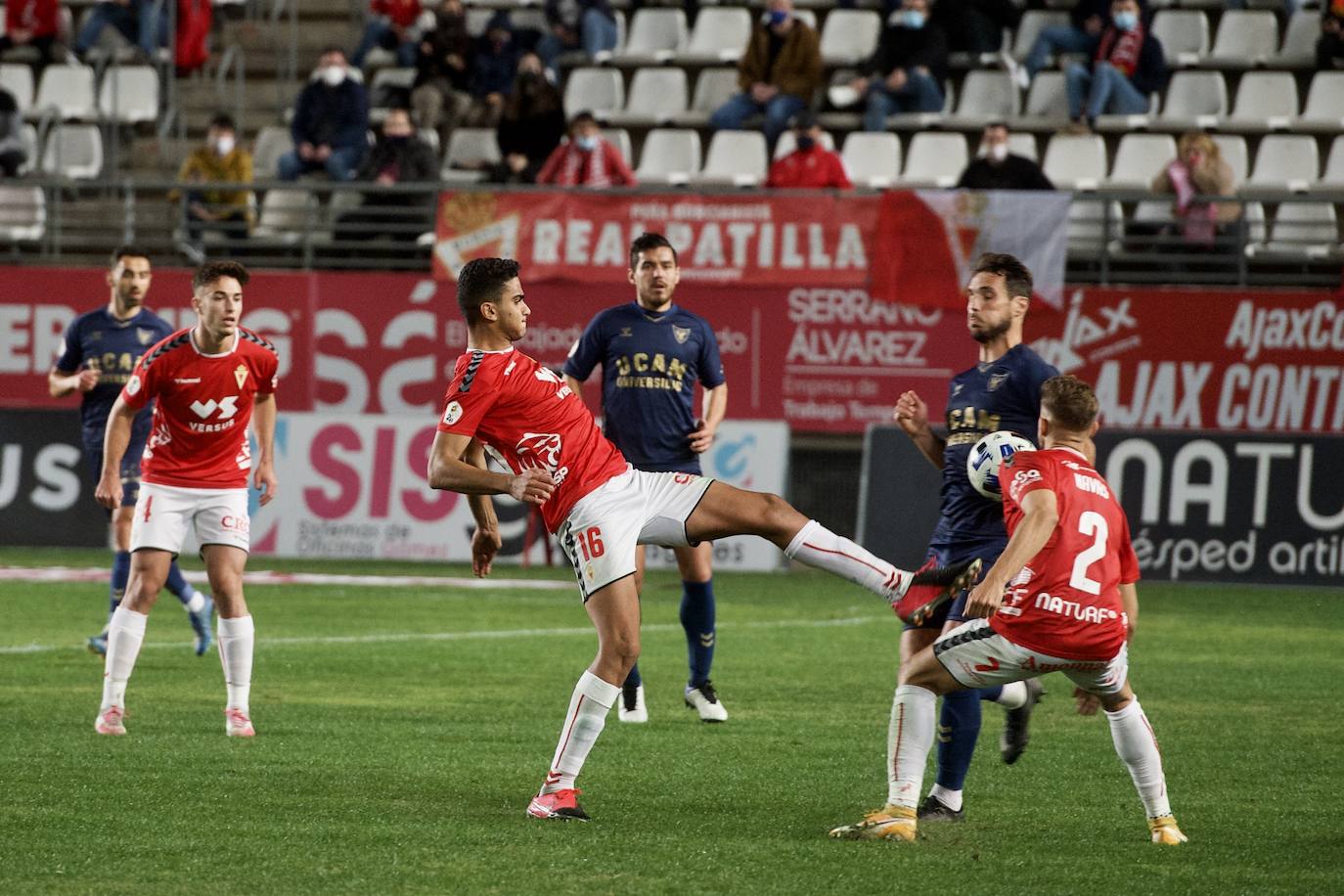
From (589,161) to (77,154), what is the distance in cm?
692

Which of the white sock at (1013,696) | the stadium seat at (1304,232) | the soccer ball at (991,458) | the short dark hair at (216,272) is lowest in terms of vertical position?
the white sock at (1013,696)

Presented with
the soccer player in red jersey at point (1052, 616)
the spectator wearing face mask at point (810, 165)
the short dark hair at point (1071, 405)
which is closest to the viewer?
the soccer player in red jersey at point (1052, 616)

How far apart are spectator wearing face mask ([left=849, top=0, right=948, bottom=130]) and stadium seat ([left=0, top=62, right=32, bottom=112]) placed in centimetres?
1038

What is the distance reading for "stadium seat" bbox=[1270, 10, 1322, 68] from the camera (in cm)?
2197

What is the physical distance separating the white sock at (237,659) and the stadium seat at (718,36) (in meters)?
15.5

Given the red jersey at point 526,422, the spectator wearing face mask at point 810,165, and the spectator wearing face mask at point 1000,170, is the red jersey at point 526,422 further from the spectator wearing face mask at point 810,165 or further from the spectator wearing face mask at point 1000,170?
the spectator wearing face mask at point 810,165

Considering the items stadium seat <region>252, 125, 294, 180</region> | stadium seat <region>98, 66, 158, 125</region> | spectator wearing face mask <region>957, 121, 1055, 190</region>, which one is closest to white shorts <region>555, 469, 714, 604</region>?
spectator wearing face mask <region>957, 121, 1055, 190</region>

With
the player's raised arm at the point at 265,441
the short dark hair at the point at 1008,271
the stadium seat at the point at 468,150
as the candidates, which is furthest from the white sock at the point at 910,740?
the stadium seat at the point at 468,150

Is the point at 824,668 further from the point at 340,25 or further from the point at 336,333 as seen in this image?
the point at 340,25

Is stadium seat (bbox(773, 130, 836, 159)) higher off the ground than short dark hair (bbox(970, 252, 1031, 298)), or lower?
higher

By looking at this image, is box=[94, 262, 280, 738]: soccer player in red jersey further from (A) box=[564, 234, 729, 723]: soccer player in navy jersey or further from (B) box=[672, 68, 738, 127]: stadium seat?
(B) box=[672, 68, 738, 127]: stadium seat

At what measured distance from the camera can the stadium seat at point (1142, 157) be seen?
69.5ft

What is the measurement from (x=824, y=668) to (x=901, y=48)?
11604mm

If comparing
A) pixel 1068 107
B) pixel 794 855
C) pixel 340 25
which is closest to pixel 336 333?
pixel 340 25
